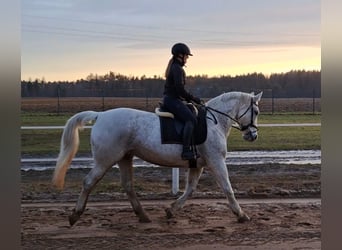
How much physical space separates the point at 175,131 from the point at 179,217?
94 cm

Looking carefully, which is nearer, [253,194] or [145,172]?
[253,194]

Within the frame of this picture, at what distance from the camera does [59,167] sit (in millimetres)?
4859

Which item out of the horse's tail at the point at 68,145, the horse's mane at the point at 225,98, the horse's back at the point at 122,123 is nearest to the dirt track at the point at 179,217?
the horse's tail at the point at 68,145

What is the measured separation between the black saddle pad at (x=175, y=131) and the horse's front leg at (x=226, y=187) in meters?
0.29

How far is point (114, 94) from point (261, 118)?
5.34 m

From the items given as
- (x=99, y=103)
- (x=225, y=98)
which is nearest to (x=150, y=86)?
(x=99, y=103)

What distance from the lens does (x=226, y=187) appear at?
4.98m

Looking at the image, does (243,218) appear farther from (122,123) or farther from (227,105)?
(122,123)

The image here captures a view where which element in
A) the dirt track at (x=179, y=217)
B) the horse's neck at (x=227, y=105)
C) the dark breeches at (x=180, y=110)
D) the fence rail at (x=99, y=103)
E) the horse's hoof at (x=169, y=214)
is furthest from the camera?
the fence rail at (x=99, y=103)

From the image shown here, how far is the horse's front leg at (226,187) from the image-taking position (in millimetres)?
4941

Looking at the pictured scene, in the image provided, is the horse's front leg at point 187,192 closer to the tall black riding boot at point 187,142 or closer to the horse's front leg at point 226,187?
the horse's front leg at point 226,187

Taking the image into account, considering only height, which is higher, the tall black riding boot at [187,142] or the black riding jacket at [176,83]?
the black riding jacket at [176,83]

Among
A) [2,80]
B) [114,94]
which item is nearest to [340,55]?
[2,80]

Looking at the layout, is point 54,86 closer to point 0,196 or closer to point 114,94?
point 114,94
